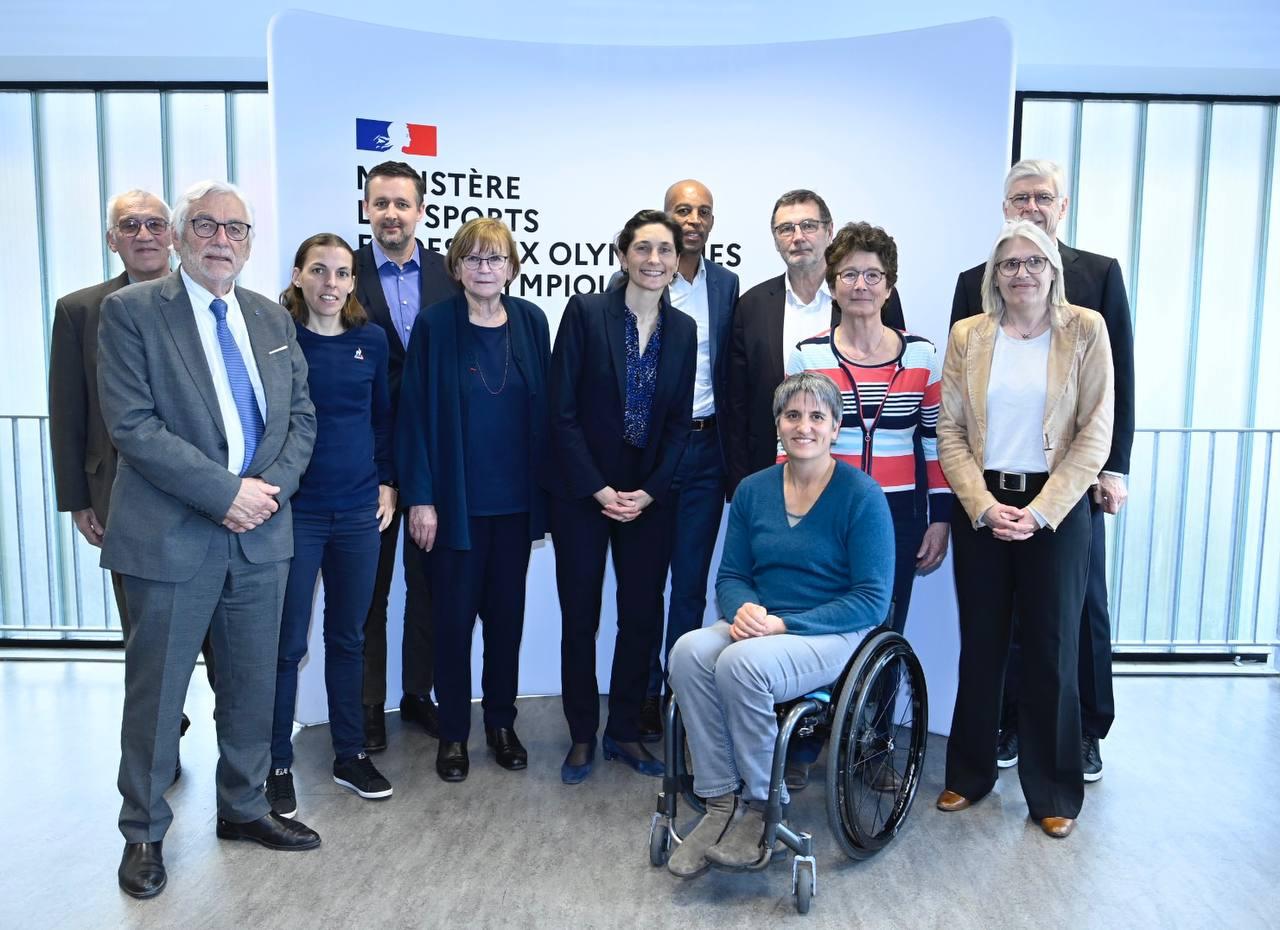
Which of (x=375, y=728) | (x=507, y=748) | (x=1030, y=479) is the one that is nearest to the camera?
(x=1030, y=479)

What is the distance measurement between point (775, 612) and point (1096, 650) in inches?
49.4

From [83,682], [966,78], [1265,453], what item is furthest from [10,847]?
[1265,453]

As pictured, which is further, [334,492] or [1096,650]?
[1096,650]

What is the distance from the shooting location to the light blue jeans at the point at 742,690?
7.89 ft

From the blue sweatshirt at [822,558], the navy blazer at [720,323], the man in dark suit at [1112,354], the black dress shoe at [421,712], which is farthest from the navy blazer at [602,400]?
the black dress shoe at [421,712]

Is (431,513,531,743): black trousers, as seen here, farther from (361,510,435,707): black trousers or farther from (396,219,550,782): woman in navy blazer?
(361,510,435,707): black trousers

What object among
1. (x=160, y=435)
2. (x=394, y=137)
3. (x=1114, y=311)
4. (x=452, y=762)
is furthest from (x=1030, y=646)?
(x=394, y=137)

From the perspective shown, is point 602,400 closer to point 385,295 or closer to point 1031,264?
point 385,295

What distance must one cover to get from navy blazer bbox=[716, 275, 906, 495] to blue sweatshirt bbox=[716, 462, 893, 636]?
479mm

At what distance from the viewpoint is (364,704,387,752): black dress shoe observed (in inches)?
137

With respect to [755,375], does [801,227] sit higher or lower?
higher

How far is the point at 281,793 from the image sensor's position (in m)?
2.95

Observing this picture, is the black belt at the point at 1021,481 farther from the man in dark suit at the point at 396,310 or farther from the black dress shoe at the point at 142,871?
the black dress shoe at the point at 142,871

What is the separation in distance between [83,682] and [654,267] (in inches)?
128
